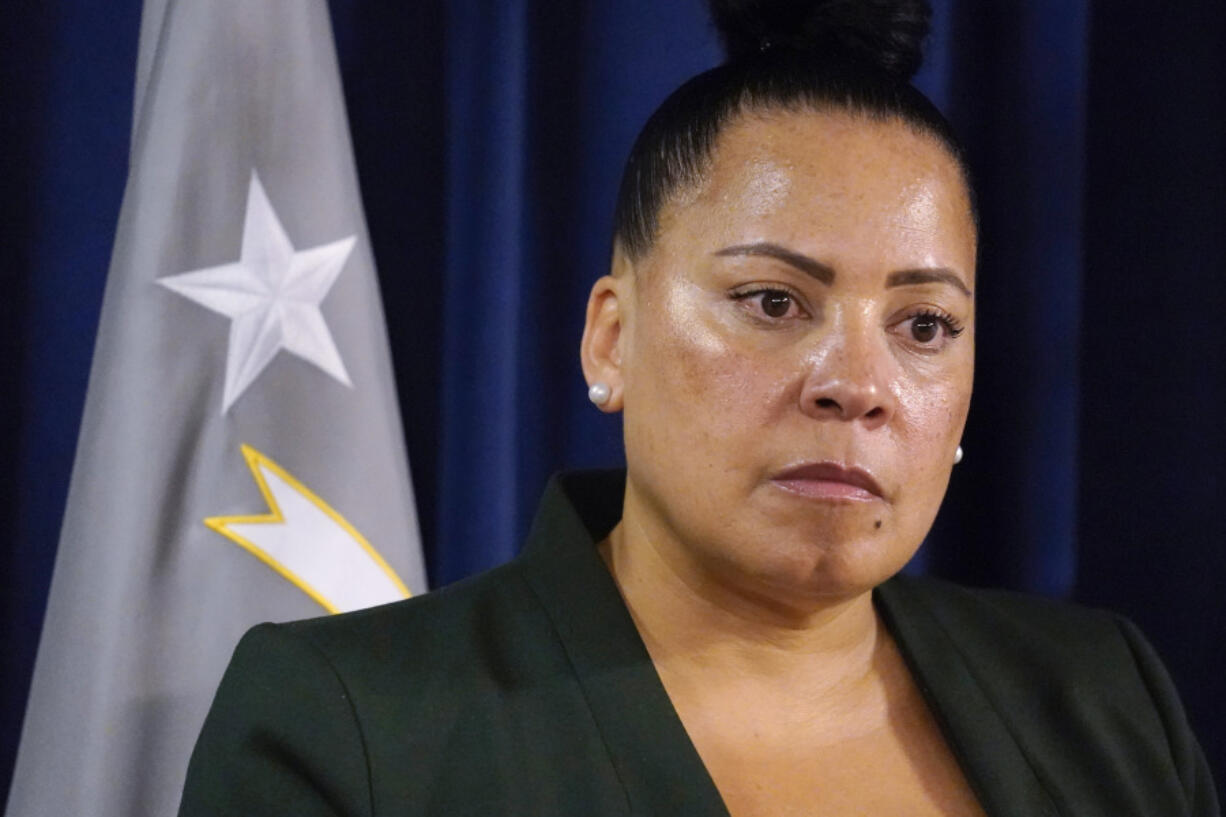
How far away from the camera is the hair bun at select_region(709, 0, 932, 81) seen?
1086mm

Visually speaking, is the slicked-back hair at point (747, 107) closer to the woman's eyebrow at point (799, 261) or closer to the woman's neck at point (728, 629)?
the woman's eyebrow at point (799, 261)

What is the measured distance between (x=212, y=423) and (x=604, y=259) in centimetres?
49

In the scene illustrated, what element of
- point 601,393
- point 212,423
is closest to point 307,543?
point 212,423

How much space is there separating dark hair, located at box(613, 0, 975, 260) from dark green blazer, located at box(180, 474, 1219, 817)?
270 millimetres

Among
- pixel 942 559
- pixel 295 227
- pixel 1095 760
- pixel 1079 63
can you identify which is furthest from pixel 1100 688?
pixel 295 227

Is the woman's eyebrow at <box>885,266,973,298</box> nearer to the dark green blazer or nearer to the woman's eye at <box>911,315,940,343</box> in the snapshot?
the woman's eye at <box>911,315,940,343</box>

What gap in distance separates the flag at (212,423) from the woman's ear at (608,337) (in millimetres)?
317

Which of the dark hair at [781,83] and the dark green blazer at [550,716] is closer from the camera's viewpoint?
the dark green blazer at [550,716]

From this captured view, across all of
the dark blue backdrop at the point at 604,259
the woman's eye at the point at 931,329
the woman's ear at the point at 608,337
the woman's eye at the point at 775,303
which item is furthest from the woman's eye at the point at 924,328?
the dark blue backdrop at the point at 604,259

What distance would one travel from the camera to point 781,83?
1.02 meters

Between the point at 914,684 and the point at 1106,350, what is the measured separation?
1.89ft

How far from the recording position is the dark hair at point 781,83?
1011 mm

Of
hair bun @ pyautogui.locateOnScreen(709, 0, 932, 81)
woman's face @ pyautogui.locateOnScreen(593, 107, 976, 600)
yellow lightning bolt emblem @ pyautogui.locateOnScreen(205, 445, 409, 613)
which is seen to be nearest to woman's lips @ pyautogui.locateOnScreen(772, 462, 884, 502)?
woman's face @ pyautogui.locateOnScreen(593, 107, 976, 600)

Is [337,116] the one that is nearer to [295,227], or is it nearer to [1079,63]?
[295,227]
